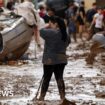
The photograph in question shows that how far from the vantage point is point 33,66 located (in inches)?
720

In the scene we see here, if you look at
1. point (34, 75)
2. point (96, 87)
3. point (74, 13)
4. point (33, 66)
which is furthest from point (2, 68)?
point (74, 13)

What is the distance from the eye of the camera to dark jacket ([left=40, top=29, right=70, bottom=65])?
11180 millimetres

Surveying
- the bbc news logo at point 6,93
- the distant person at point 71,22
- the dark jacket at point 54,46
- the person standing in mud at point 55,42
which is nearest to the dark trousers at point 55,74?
the person standing in mud at point 55,42

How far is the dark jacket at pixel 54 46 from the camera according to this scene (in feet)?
36.7

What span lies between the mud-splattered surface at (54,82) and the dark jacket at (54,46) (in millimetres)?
789

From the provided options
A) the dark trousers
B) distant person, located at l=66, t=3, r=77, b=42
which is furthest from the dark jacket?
distant person, located at l=66, t=3, r=77, b=42

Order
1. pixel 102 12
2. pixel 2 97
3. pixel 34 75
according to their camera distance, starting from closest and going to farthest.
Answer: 1. pixel 2 97
2. pixel 34 75
3. pixel 102 12

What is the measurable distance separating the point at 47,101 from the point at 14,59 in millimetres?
8304

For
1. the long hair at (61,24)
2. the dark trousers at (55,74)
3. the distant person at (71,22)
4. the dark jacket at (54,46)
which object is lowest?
the distant person at (71,22)

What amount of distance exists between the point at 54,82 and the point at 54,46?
3184 millimetres

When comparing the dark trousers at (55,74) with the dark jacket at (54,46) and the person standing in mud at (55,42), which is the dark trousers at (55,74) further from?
the dark jacket at (54,46)

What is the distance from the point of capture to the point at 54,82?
14.3 meters

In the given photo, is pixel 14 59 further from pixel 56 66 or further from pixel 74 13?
pixel 74 13

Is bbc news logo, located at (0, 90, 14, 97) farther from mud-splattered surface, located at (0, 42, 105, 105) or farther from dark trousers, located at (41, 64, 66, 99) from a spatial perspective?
dark trousers, located at (41, 64, 66, 99)
